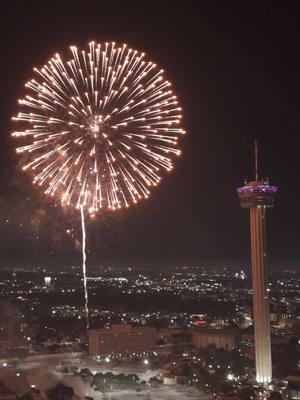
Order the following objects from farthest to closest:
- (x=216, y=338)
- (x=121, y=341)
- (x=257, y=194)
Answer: (x=216, y=338)
(x=121, y=341)
(x=257, y=194)

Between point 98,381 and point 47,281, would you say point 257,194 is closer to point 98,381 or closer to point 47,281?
point 98,381

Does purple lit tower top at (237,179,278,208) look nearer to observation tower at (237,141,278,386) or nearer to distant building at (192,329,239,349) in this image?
observation tower at (237,141,278,386)

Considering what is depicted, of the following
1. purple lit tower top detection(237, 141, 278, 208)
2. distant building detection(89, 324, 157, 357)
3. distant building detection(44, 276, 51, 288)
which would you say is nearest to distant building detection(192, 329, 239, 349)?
distant building detection(89, 324, 157, 357)

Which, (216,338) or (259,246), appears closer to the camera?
(259,246)

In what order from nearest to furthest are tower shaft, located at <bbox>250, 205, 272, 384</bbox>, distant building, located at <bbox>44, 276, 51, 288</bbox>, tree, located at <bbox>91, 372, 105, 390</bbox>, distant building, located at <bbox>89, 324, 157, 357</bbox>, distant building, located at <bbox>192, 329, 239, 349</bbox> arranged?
1. tree, located at <bbox>91, 372, 105, 390</bbox>
2. tower shaft, located at <bbox>250, 205, 272, 384</bbox>
3. distant building, located at <bbox>89, 324, 157, 357</bbox>
4. distant building, located at <bbox>192, 329, 239, 349</bbox>
5. distant building, located at <bbox>44, 276, 51, 288</bbox>

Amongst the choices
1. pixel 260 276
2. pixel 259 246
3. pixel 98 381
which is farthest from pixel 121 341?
pixel 259 246

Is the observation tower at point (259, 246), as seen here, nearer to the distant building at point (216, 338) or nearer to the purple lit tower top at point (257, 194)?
the purple lit tower top at point (257, 194)
